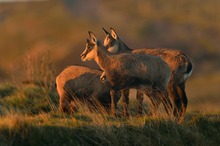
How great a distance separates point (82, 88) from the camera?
12062 mm

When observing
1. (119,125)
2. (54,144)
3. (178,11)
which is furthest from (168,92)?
(178,11)

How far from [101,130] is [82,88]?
2236mm

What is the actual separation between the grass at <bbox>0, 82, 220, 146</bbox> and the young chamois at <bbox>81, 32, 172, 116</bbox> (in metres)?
0.68

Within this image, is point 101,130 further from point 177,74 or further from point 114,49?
point 114,49

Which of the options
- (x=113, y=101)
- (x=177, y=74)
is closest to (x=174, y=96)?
(x=177, y=74)

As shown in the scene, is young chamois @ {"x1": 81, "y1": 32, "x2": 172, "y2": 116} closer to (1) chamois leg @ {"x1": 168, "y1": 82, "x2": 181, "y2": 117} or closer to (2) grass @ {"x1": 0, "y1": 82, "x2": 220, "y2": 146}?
(1) chamois leg @ {"x1": 168, "y1": 82, "x2": 181, "y2": 117}

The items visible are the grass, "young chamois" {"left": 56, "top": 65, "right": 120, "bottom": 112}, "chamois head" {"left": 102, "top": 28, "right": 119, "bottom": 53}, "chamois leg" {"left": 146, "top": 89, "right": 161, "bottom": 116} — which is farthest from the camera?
"chamois head" {"left": 102, "top": 28, "right": 119, "bottom": 53}

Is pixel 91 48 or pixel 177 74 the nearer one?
pixel 91 48

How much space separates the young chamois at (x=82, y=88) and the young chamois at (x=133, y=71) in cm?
43

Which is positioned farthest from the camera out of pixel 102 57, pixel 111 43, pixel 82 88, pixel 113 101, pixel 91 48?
pixel 111 43

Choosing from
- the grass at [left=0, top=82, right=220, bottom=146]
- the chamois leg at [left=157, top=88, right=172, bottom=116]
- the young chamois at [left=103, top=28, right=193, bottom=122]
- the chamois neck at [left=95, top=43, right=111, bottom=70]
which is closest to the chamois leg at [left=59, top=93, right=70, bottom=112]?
the grass at [left=0, top=82, right=220, bottom=146]

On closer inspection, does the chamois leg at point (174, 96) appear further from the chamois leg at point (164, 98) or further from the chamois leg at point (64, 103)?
the chamois leg at point (64, 103)

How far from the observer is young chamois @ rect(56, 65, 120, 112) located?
467 inches

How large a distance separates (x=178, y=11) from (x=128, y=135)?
51849mm
